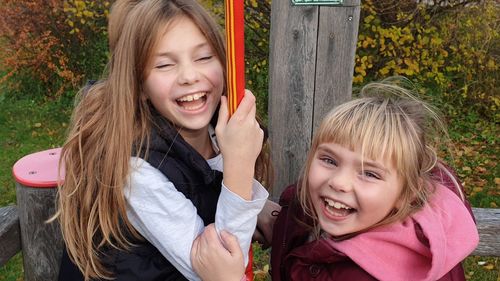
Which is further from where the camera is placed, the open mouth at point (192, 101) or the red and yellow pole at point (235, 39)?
the open mouth at point (192, 101)

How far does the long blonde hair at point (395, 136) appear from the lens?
1.52 meters

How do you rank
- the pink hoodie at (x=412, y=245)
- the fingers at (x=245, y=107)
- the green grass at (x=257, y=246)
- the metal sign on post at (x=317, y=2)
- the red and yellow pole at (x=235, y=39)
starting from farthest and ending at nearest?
1. the green grass at (x=257, y=246)
2. the metal sign on post at (x=317, y=2)
3. the pink hoodie at (x=412, y=245)
4. the fingers at (x=245, y=107)
5. the red and yellow pole at (x=235, y=39)

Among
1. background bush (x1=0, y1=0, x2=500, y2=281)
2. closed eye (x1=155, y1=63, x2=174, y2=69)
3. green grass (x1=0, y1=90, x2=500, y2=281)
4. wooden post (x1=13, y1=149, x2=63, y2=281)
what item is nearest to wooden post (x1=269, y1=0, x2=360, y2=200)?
closed eye (x1=155, y1=63, x2=174, y2=69)

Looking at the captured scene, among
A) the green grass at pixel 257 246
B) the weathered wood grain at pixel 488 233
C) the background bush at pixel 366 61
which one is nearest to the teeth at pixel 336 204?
the weathered wood grain at pixel 488 233

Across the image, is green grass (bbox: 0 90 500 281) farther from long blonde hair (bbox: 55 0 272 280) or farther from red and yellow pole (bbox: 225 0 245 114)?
red and yellow pole (bbox: 225 0 245 114)

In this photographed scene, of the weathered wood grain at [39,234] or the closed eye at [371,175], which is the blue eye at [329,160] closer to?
the closed eye at [371,175]

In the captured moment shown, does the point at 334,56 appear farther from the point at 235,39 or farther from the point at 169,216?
the point at 169,216

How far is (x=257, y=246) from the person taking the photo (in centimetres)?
404

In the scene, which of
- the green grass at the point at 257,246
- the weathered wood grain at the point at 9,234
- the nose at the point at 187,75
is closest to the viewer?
the nose at the point at 187,75

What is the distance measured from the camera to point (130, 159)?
1556mm

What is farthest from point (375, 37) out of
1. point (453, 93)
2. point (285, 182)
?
Answer: point (285, 182)

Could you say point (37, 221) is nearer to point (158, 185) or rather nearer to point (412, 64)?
point (158, 185)

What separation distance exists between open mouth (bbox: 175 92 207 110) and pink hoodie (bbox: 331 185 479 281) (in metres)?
0.56

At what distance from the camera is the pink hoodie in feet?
4.81
